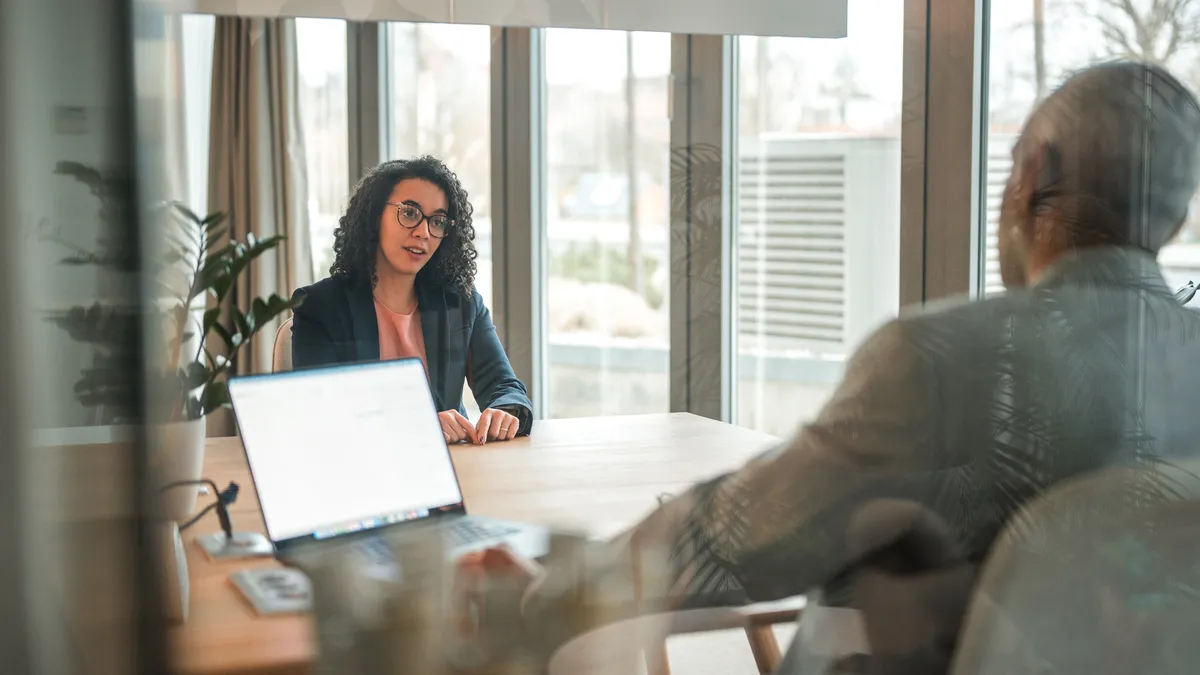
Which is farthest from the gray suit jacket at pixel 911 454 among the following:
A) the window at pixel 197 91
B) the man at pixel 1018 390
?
the window at pixel 197 91

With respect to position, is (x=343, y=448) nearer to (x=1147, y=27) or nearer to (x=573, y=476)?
(x=573, y=476)

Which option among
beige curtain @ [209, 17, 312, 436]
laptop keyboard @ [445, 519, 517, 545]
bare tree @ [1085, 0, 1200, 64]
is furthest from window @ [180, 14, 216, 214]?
bare tree @ [1085, 0, 1200, 64]

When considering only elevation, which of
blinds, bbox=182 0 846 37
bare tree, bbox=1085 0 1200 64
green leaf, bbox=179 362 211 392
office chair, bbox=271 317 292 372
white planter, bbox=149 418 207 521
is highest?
bare tree, bbox=1085 0 1200 64

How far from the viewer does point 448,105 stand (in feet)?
1.66

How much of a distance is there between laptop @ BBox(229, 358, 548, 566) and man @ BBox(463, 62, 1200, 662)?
46 millimetres

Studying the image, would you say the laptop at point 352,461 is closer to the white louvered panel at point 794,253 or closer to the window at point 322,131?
the window at point 322,131

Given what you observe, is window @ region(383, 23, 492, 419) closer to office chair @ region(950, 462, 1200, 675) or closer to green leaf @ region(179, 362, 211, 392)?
green leaf @ region(179, 362, 211, 392)

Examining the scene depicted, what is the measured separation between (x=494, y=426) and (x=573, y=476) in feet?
0.19

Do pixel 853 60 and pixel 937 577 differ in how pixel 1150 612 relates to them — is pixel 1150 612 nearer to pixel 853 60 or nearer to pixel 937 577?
pixel 937 577

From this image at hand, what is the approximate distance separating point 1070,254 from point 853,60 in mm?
204

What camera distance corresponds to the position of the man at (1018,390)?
58 centimetres

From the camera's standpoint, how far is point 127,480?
1.56 feet

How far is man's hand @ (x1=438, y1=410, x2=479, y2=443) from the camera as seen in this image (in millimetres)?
536

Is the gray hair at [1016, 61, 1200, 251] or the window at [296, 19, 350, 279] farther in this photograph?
the gray hair at [1016, 61, 1200, 251]
